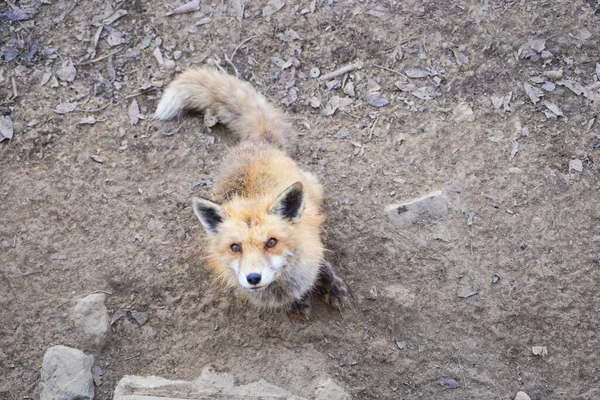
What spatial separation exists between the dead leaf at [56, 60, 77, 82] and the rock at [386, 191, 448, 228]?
4313 mm

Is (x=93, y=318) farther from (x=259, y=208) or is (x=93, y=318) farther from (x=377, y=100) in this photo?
(x=377, y=100)

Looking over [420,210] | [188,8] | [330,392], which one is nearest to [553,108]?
[420,210]

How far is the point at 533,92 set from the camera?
21.5 ft

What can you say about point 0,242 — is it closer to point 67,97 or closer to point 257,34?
point 67,97

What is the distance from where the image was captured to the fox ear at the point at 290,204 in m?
4.83

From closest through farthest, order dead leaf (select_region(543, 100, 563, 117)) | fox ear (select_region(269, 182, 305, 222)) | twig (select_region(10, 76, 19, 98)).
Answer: fox ear (select_region(269, 182, 305, 222)) → dead leaf (select_region(543, 100, 563, 117)) → twig (select_region(10, 76, 19, 98))

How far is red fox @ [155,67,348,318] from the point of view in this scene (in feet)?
15.9

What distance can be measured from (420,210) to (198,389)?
8.84 feet

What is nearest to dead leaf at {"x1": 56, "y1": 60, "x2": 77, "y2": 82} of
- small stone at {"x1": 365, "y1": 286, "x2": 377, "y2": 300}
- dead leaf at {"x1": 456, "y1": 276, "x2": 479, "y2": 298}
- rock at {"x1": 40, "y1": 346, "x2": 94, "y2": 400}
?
rock at {"x1": 40, "y1": 346, "x2": 94, "y2": 400}

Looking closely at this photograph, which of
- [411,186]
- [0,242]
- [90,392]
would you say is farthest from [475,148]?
[0,242]

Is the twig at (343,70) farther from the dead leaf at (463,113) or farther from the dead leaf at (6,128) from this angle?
the dead leaf at (6,128)

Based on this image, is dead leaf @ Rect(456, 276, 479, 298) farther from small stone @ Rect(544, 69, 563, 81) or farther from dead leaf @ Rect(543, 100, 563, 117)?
small stone @ Rect(544, 69, 563, 81)

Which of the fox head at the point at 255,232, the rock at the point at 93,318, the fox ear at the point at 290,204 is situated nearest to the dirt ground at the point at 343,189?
the rock at the point at 93,318

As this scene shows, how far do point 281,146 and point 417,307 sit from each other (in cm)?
223
